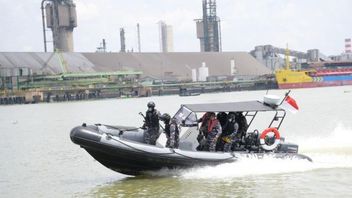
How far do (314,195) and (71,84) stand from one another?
304 feet

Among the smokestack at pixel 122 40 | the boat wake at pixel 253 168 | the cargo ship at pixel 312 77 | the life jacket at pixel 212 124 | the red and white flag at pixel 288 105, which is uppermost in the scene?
the smokestack at pixel 122 40

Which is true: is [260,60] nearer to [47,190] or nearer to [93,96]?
[93,96]

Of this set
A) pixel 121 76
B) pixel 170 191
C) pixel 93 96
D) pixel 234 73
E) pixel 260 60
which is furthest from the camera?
pixel 260 60

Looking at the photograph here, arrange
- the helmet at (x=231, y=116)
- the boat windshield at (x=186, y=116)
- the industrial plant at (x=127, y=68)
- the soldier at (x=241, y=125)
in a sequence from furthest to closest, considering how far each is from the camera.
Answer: the industrial plant at (x=127, y=68) → the soldier at (x=241, y=125) → the helmet at (x=231, y=116) → the boat windshield at (x=186, y=116)

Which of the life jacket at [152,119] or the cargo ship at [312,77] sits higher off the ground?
the life jacket at [152,119]

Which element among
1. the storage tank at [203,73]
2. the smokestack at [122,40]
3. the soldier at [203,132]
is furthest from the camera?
→ the smokestack at [122,40]

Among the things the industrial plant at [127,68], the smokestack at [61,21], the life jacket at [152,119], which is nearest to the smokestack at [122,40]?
the industrial plant at [127,68]

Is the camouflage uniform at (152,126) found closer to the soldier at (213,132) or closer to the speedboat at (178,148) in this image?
the speedboat at (178,148)

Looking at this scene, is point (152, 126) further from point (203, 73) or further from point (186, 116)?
point (203, 73)

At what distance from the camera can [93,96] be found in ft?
327

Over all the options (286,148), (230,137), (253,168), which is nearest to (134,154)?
(230,137)

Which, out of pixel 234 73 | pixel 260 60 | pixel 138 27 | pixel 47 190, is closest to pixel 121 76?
pixel 234 73

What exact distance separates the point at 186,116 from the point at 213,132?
27.2 inches

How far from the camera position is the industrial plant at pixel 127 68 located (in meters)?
98.9
